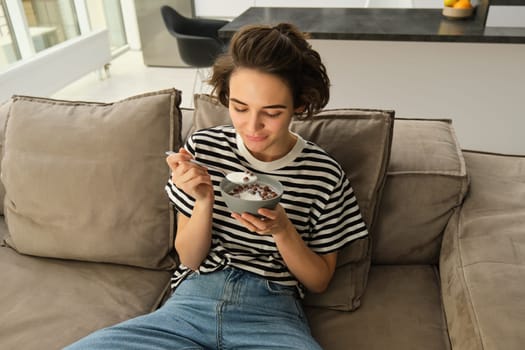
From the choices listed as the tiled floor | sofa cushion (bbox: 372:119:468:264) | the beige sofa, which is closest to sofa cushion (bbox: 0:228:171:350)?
the beige sofa

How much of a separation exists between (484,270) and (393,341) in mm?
295

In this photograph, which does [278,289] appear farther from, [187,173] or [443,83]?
[443,83]

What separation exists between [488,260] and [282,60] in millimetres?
738

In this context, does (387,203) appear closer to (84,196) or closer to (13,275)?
(84,196)

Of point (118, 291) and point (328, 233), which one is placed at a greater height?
point (328, 233)

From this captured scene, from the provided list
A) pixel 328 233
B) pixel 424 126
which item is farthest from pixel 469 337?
pixel 424 126

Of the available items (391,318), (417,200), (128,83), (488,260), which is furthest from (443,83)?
(128,83)

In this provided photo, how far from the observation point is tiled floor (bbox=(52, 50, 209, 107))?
4.15 meters

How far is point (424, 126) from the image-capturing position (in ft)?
4.95

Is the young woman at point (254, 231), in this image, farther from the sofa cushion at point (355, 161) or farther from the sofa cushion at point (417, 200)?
the sofa cushion at point (417, 200)

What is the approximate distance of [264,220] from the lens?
3.01 ft

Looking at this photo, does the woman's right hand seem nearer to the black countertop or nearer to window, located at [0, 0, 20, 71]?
the black countertop

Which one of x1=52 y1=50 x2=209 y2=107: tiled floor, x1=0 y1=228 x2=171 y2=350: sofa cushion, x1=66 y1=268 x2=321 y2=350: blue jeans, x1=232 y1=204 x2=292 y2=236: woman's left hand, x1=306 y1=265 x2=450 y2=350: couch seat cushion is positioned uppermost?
x1=232 y1=204 x2=292 y2=236: woman's left hand

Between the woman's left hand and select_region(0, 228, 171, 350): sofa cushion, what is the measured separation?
0.56 meters
